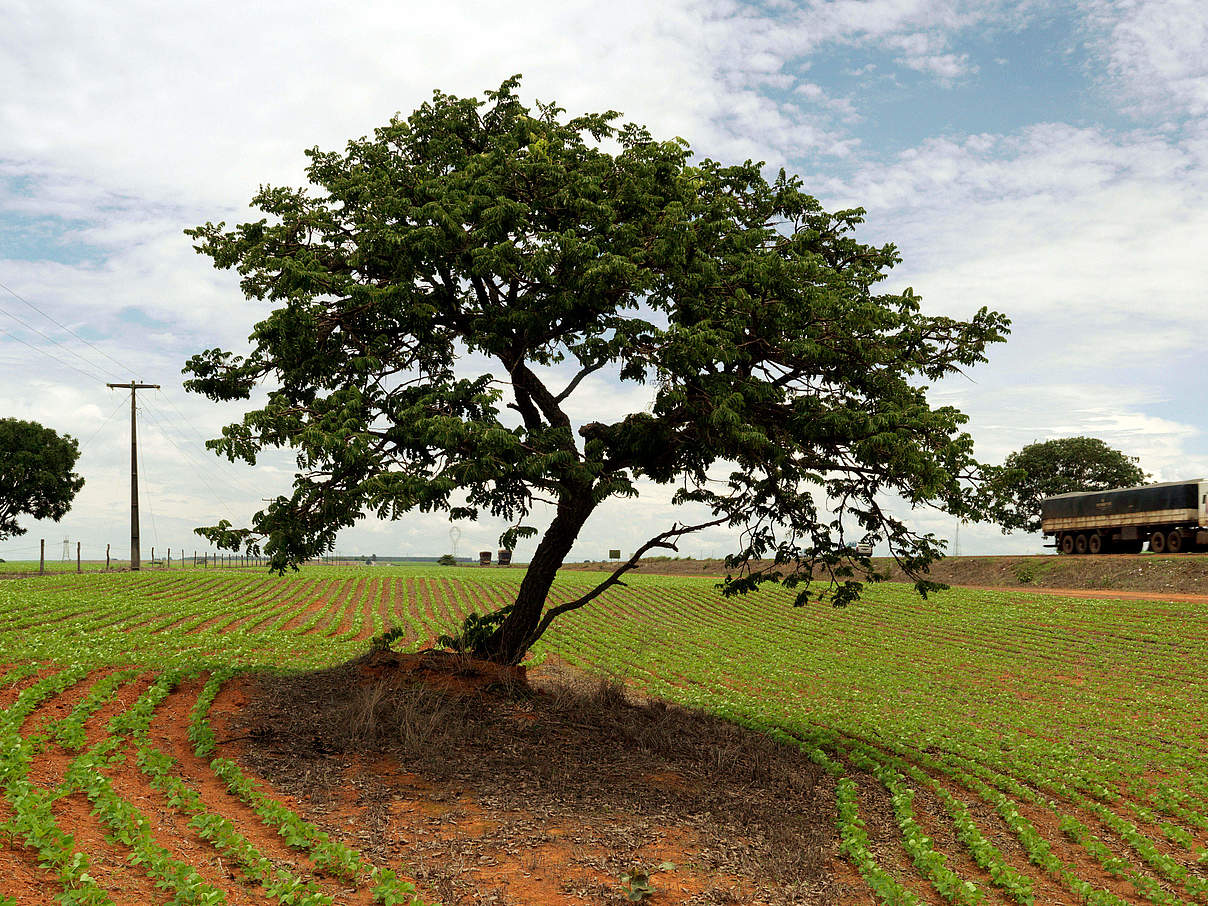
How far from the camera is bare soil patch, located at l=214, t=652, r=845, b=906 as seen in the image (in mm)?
8805

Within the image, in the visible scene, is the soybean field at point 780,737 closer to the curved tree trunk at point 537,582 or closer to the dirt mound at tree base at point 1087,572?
the curved tree trunk at point 537,582

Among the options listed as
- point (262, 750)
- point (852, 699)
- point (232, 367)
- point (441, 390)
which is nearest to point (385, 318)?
point (441, 390)

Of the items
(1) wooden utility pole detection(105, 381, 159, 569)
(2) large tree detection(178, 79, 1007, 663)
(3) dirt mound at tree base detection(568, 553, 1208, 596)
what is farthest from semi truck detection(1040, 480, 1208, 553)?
(1) wooden utility pole detection(105, 381, 159, 569)

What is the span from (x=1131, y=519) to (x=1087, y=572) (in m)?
4.64

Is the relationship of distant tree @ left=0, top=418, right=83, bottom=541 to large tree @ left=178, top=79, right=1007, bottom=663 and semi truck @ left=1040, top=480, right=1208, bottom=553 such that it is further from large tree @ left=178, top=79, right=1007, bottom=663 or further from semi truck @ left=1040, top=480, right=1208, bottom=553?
semi truck @ left=1040, top=480, right=1208, bottom=553

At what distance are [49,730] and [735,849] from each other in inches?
396

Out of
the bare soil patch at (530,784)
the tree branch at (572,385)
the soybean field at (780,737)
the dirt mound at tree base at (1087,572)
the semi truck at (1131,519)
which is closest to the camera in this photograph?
the soybean field at (780,737)

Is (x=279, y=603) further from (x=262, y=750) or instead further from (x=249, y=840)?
(x=249, y=840)

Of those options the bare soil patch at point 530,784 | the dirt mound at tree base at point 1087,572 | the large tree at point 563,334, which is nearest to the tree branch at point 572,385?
the large tree at point 563,334

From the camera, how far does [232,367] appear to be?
15688 millimetres

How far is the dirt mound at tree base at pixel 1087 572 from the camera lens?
43375mm

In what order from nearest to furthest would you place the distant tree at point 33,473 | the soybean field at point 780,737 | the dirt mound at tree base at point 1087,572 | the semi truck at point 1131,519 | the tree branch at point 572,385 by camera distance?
the soybean field at point 780,737
the tree branch at point 572,385
the dirt mound at tree base at point 1087,572
the semi truck at point 1131,519
the distant tree at point 33,473

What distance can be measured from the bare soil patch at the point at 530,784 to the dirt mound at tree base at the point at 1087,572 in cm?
2361

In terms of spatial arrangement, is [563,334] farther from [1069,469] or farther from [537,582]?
[1069,469]
